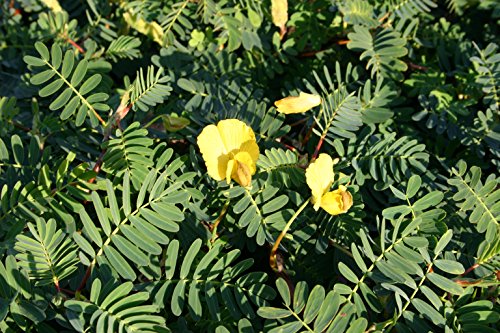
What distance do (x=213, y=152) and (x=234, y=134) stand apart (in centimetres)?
6

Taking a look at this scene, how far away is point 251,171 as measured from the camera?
133 cm

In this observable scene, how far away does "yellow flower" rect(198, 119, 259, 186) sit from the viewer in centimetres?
134

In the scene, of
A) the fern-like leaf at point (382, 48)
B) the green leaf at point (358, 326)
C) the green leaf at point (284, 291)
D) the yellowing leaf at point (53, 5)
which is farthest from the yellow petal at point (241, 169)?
the yellowing leaf at point (53, 5)

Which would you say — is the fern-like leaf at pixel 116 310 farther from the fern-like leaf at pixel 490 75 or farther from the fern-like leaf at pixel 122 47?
the fern-like leaf at pixel 490 75

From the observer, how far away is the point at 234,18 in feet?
6.37

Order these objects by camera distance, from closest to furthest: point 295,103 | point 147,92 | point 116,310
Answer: point 116,310, point 295,103, point 147,92

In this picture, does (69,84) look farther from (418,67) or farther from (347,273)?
(418,67)

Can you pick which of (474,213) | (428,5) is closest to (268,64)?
(428,5)

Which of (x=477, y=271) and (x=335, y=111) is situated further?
(x=335, y=111)

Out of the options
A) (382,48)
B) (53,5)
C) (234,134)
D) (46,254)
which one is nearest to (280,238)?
(234,134)

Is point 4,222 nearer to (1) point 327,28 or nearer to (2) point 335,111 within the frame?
(2) point 335,111

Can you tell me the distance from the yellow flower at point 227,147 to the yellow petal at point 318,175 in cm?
13

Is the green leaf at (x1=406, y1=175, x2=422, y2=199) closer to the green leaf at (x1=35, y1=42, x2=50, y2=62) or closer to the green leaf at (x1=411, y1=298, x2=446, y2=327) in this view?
the green leaf at (x1=411, y1=298, x2=446, y2=327)

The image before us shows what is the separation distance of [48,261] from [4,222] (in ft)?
0.69
